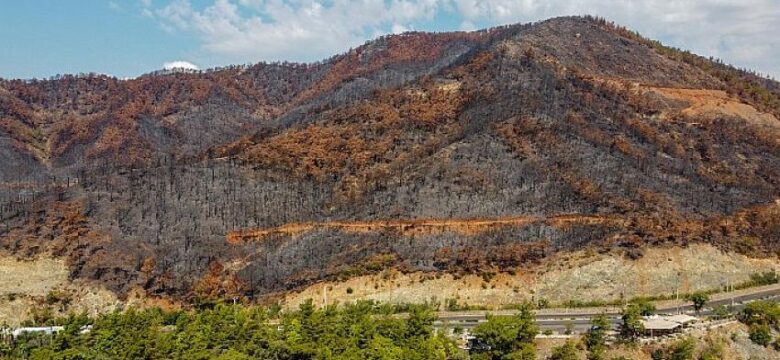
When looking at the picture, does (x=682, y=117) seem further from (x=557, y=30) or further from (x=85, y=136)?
(x=85, y=136)

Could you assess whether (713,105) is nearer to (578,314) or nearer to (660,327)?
(578,314)

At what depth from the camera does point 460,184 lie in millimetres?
61562

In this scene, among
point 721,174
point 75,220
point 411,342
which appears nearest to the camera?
point 411,342

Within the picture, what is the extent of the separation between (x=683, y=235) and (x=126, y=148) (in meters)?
88.7

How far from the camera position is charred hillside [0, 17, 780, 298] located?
5459cm

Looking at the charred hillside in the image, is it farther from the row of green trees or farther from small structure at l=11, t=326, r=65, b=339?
the row of green trees

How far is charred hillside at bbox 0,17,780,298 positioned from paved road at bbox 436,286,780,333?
5637 millimetres

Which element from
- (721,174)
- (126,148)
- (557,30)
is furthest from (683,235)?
(126,148)

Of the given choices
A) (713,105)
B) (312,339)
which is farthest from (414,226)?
(713,105)

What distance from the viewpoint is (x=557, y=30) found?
9362cm

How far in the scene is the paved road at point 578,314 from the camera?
4244cm

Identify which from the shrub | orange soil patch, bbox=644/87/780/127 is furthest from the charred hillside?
the shrub

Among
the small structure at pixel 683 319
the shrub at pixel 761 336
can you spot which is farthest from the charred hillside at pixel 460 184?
the shrub at pixel 761 336

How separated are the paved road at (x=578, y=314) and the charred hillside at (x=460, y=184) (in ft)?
18.5
